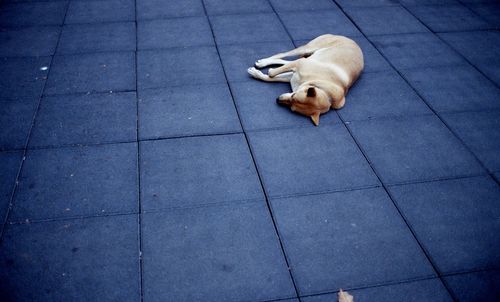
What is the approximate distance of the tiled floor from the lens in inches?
118

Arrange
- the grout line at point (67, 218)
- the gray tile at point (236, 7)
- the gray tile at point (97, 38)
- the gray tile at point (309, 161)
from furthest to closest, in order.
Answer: the gray tile at point (236, 7)
the gray tile at point (97, 38)
the gray tile at point (309, 161)
the grout line at point (67, 218)

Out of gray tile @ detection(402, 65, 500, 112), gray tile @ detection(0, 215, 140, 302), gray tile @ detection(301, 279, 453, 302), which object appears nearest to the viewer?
gray tile @ detection(0, 215, 140, 302)

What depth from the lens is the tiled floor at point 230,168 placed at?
3004 millimetres

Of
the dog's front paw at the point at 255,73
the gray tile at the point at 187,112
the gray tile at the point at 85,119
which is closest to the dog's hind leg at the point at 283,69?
the dog's front paw at the point at 255,73

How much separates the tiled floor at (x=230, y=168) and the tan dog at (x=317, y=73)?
16 centimetres

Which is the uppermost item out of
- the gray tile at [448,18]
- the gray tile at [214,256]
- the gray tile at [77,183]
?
the gray tile at [448,18]

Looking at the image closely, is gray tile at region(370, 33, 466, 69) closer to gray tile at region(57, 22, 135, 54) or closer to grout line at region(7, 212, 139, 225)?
gray tile at region(57, 22, 135, 54)

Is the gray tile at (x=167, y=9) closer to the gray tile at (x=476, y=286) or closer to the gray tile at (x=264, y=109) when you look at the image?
the gray tile at (x=264, y=109)

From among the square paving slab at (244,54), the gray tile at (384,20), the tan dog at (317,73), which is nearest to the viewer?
the tan dog at (317,73)

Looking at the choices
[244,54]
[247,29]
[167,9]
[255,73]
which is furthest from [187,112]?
[167,9]

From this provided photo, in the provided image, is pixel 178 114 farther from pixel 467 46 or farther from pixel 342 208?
pixel 467 46

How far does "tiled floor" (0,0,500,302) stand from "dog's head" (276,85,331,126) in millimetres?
111

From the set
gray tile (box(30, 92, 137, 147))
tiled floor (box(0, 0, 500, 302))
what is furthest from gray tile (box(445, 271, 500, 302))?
gray tile (box(30, 92, 137, 147))

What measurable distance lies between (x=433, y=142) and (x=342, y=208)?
158 cm
